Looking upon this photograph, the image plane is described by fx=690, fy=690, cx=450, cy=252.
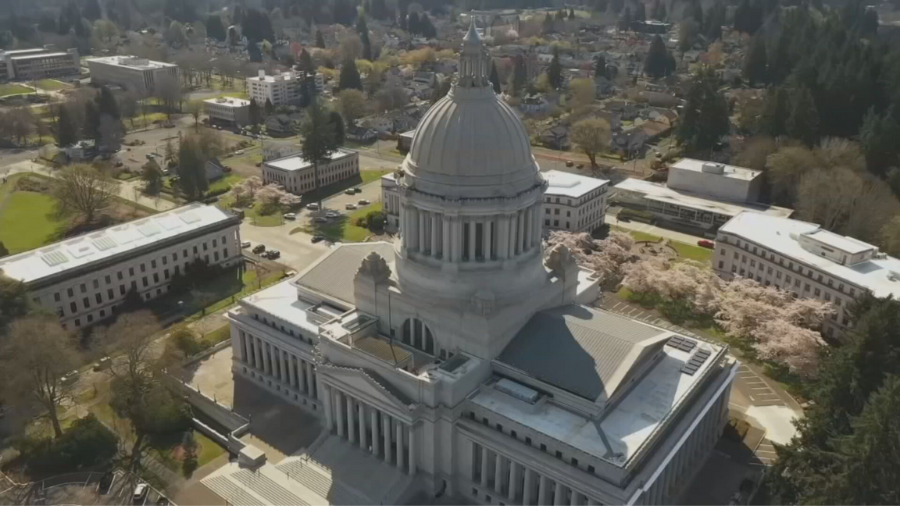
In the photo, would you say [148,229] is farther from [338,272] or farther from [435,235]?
[435,235]

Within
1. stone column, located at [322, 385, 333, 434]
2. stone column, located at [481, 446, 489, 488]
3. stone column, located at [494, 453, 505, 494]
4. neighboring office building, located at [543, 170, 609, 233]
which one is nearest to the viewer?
stone column, located at [494, 453, 505, 494]

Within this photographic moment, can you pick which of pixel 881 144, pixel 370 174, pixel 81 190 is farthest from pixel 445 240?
pixel 881 144

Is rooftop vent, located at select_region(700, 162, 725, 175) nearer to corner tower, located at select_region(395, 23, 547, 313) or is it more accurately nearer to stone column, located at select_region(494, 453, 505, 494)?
corner tower, located at select_region(395, 23, 547, 313)

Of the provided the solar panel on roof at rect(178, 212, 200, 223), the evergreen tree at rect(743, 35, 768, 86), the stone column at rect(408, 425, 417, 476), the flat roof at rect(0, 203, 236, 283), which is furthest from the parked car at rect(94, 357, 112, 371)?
the evergreen tree at rect(743, 35, 768, 86)

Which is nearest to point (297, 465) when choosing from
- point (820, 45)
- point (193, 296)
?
point (193, 296)

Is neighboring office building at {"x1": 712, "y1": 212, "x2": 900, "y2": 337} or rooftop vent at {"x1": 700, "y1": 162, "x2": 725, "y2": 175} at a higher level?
rooftop vent at {"x1": 700, "y1": 162, "x2": 725, "y2": 175}

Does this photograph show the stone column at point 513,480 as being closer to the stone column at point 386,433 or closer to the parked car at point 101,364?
the stone column at point 386,433

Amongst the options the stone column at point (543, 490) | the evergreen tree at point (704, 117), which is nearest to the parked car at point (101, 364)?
the stone column at point (543, 490)

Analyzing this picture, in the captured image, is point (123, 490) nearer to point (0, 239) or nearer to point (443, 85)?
point (0, 239)
